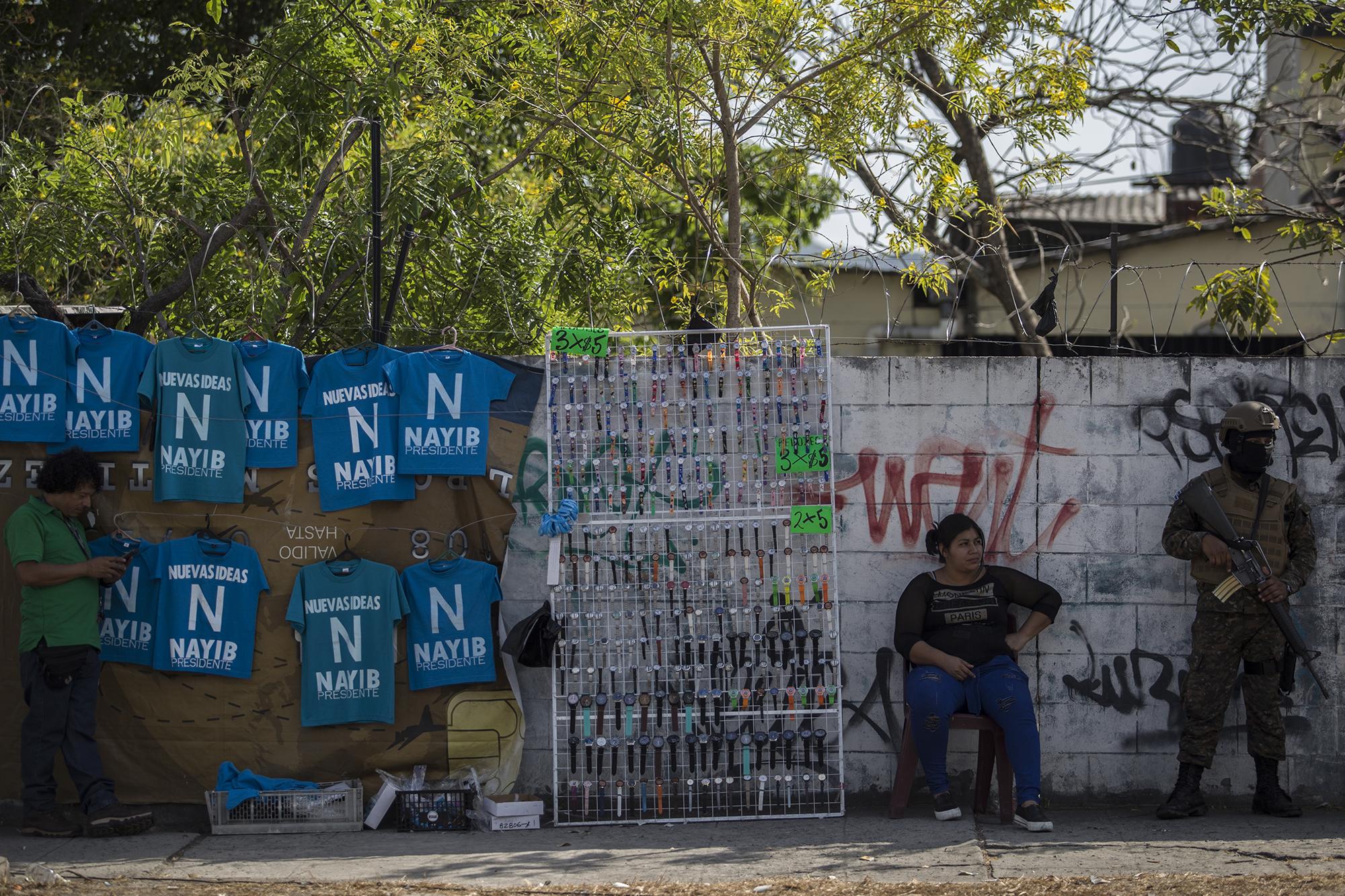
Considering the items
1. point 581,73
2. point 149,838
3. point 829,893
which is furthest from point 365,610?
point 581,73

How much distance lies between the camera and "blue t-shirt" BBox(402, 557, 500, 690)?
6508 millimetres

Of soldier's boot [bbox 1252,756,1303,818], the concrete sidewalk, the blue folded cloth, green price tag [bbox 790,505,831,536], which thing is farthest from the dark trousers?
soldier's boot [bbox 1252,756,1303,818]

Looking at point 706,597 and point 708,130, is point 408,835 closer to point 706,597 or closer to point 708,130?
point 706,597

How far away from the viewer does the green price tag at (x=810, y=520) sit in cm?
640

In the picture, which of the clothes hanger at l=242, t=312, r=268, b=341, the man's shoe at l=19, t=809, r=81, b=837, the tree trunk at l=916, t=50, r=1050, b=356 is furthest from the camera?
the tree trunk at l=916, t=50, r=1050, b=356

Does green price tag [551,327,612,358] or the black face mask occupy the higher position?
green price tag [551,327,612,358]

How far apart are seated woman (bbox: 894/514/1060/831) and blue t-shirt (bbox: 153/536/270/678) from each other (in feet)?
10.5

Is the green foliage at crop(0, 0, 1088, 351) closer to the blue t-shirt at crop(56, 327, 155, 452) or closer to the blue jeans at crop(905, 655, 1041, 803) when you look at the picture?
the blue t-shirt at crop(56, 327, 155, 452)

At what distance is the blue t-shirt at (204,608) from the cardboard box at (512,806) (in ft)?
4.51

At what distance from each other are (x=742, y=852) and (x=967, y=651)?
4.69 ft

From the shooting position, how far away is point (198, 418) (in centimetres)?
657

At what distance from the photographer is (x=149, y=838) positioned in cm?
621

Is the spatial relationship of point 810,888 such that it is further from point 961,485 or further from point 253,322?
point 253,322

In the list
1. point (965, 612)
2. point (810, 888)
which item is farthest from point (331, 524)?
point (965, 612)
